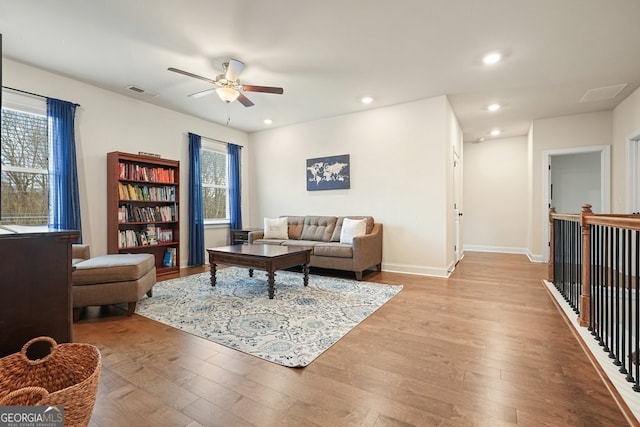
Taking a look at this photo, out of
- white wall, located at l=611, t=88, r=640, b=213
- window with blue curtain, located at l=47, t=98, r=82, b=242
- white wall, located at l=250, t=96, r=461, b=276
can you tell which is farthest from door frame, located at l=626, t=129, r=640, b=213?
window with blue curtain, located at l=47, t=98, r=82, b=242

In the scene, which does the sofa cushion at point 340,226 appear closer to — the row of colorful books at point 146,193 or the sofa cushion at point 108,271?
the row of colorful books at point 146,193

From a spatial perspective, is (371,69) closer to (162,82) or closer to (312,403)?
(162,82)

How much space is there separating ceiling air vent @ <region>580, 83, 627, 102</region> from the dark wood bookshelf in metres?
6.11

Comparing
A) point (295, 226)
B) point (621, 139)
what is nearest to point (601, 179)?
point (621, 139)

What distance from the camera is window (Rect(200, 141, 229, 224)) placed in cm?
558

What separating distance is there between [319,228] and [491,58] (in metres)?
3.28

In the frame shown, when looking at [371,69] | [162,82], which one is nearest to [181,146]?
[162,82]

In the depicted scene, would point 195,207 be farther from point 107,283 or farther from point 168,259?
point 107,283

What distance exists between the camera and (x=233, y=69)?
321 centimetres

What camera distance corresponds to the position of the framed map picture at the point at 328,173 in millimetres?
5117

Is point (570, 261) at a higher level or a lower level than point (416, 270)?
higher

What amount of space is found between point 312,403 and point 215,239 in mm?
4622

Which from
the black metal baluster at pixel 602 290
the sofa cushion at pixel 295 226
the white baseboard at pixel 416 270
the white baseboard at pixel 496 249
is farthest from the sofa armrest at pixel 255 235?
the white baseboard at pixel 496 249

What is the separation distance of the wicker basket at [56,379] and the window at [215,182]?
14.3 feet
